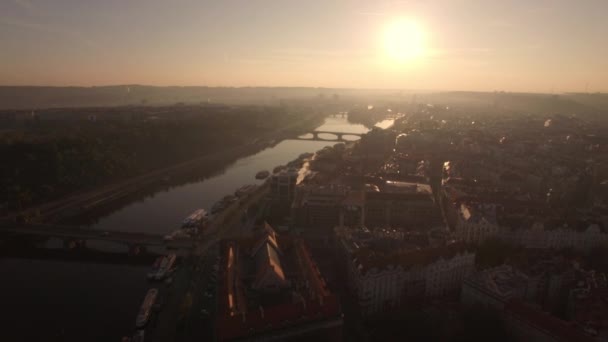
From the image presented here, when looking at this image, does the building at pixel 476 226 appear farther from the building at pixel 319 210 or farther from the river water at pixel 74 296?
the river water at pixel 74 296

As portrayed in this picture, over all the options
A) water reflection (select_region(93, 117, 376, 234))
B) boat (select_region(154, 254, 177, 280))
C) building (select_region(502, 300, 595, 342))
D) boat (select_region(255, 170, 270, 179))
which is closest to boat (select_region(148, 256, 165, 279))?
boat (select_region(154, 254, 177, 280))

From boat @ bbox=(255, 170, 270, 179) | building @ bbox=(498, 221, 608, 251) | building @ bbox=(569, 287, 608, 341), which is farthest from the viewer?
boat @ bbox=(255, 170, 270, 179)

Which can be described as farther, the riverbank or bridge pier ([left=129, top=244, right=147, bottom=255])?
the riverbank

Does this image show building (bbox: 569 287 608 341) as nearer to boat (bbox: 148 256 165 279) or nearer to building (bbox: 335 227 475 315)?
building (bbox: 335 227 475 315)

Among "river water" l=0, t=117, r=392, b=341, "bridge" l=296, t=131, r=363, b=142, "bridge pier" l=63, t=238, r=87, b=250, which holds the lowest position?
"bridge" l=296, t=131, r=363, b=142

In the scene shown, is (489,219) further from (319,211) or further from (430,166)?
(430,166)
